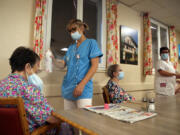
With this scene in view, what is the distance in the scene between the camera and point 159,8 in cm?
326

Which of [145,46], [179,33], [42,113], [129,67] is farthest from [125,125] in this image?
[179,33]

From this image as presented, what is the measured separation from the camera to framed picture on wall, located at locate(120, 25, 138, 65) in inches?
117

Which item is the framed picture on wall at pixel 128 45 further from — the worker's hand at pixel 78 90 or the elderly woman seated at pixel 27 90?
the elderly woman seated at pixel 27 90

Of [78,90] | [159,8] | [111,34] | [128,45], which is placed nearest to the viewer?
[78,90]

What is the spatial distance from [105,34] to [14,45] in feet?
5.58

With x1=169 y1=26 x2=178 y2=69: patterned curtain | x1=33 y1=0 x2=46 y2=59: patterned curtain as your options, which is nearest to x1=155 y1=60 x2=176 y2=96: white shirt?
x1=33 y1=0 x2=46 y2=59: patterned curtain

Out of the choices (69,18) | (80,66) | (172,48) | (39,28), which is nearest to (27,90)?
(80,66)

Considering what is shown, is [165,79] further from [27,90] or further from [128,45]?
[27,90]

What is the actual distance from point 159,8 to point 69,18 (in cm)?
239

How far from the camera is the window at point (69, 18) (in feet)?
6.97

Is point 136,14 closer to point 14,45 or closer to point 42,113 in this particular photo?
point 14,45

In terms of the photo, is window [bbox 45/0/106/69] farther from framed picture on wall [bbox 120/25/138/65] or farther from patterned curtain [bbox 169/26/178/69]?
patterned curtain [bbox 169/26/178/69]

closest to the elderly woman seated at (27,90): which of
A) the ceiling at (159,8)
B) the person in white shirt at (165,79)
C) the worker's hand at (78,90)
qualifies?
the worker's hand at (78,90)

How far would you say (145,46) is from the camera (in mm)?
3363
